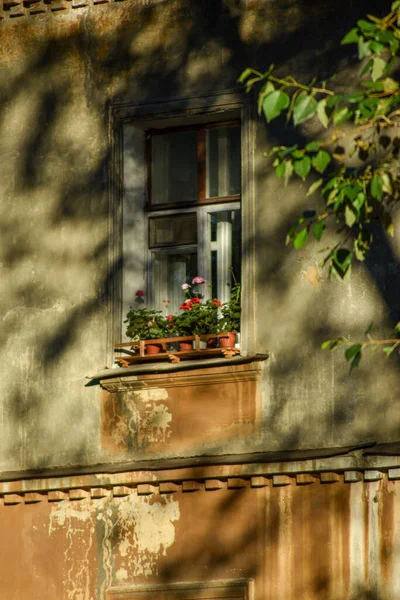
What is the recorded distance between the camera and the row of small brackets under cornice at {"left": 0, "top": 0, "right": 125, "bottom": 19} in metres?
15.4

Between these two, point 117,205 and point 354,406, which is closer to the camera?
point 354,406

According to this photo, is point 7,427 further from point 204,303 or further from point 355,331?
point 355,331

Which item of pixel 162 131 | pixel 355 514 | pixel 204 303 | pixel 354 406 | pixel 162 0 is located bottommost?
pixel 355 514

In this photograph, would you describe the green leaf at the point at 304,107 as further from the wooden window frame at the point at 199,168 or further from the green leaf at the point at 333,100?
the wooden window frame at the point at 199,168

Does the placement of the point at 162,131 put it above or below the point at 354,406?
above

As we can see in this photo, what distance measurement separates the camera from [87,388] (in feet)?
48.0

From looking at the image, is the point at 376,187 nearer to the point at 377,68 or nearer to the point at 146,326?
the point at 377,68

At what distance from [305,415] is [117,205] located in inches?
103

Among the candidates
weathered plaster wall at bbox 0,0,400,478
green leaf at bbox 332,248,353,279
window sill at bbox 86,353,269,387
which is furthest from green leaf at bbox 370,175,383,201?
window sill at bbox 86,353,269,387

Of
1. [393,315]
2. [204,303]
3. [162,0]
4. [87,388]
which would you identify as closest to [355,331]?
[393,315]

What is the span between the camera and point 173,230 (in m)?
15.0

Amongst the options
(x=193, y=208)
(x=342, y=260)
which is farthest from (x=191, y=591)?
(x=342, y=260)

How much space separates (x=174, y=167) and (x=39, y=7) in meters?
1.99

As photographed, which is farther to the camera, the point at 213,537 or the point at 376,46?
the point at 213,537
